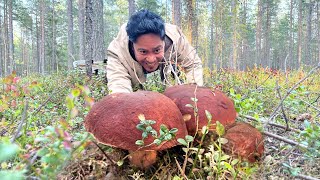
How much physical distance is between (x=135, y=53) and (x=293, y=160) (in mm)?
1952

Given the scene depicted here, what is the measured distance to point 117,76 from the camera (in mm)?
3244

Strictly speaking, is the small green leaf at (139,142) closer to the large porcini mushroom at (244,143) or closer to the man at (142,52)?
the large porcini mushroom at (244,143)

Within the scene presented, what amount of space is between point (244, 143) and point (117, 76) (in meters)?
1.83

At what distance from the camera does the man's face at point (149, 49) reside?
2986mm

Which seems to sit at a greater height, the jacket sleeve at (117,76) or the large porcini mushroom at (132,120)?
the jacket sleeve at (117,76)

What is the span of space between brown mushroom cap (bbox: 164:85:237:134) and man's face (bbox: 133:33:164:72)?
1118 millimetres

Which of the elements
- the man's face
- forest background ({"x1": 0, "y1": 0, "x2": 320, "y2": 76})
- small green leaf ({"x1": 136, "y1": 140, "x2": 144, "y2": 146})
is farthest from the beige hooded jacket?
small green leaf ({"x1": 136, "y1": 140, "x2": 144, "y2": 146})

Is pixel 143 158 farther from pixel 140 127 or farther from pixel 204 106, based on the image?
pixel 204 106

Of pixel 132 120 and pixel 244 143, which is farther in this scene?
pixel 244 143

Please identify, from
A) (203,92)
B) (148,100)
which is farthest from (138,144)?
(203,92)

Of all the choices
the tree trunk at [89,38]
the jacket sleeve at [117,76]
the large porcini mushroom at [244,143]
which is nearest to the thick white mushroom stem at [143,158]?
the large porcini mushroom at [244,143]

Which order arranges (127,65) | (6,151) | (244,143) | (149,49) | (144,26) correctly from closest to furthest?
(6,151), (244,143), (144,26), (149,49), (127,65)

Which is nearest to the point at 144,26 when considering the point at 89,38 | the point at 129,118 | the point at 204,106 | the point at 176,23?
the point at 204,106

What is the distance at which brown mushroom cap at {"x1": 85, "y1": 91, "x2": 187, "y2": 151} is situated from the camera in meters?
1.62
